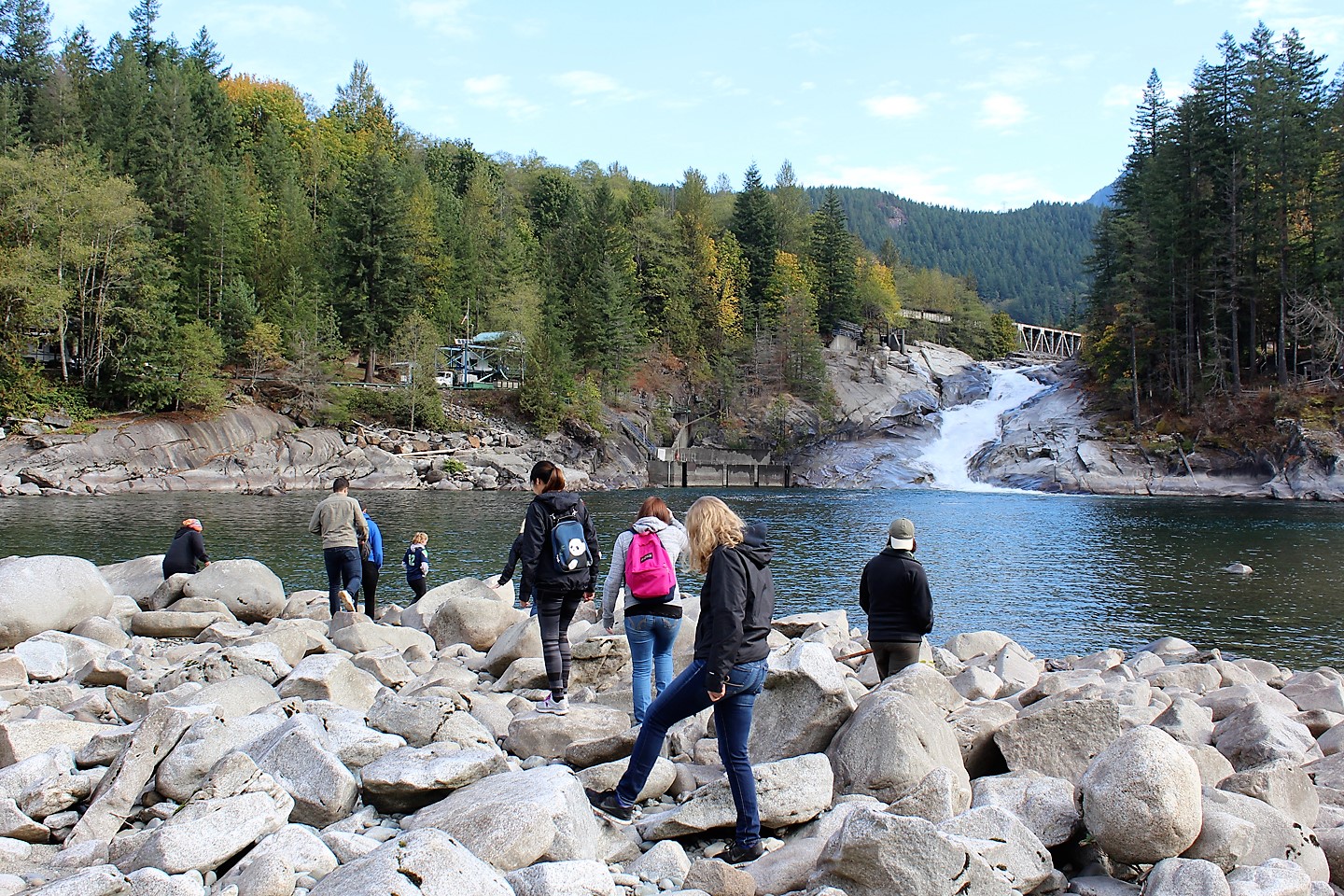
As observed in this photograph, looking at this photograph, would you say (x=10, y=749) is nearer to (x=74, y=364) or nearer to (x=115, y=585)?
(x=115, y=585)

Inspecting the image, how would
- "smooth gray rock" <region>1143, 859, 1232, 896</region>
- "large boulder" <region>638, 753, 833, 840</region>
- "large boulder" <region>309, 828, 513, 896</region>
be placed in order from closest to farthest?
1. "large boulder" <region>309, 828, 513, 896</region>
2. "smooth gray rock" <region>1143, 859, 1232, 896</region>
3. "large boulder" <region>638, 753, 833, 840</region>

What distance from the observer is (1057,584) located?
75.5ft

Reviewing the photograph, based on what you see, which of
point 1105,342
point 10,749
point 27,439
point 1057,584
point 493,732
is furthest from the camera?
point 1105,342

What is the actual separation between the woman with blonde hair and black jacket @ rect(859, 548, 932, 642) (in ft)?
9.25

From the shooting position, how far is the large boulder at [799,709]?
6.25 m

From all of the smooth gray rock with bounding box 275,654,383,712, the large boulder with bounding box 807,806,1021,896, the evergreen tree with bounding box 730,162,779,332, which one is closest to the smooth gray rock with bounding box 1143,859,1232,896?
the large boulder with bounding box 807,806,1021,896

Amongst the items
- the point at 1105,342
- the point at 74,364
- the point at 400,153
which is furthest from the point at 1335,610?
the point at 400,153

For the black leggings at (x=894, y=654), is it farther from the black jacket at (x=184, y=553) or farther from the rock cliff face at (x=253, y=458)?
the rock cliff face at (x=253, y=458)

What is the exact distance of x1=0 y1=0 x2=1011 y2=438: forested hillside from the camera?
49344mm

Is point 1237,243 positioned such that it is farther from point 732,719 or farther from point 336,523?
point 732,719

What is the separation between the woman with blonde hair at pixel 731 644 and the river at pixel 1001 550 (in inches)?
505

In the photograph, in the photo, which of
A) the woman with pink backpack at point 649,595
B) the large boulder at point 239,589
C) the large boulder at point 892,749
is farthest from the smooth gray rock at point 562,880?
the large boulder at point 239,589

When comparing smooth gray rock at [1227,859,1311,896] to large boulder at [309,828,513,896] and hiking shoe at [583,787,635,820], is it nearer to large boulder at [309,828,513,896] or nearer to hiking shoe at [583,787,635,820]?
hiking shoe at [583,787,635,820]

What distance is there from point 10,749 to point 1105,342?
65719mm
